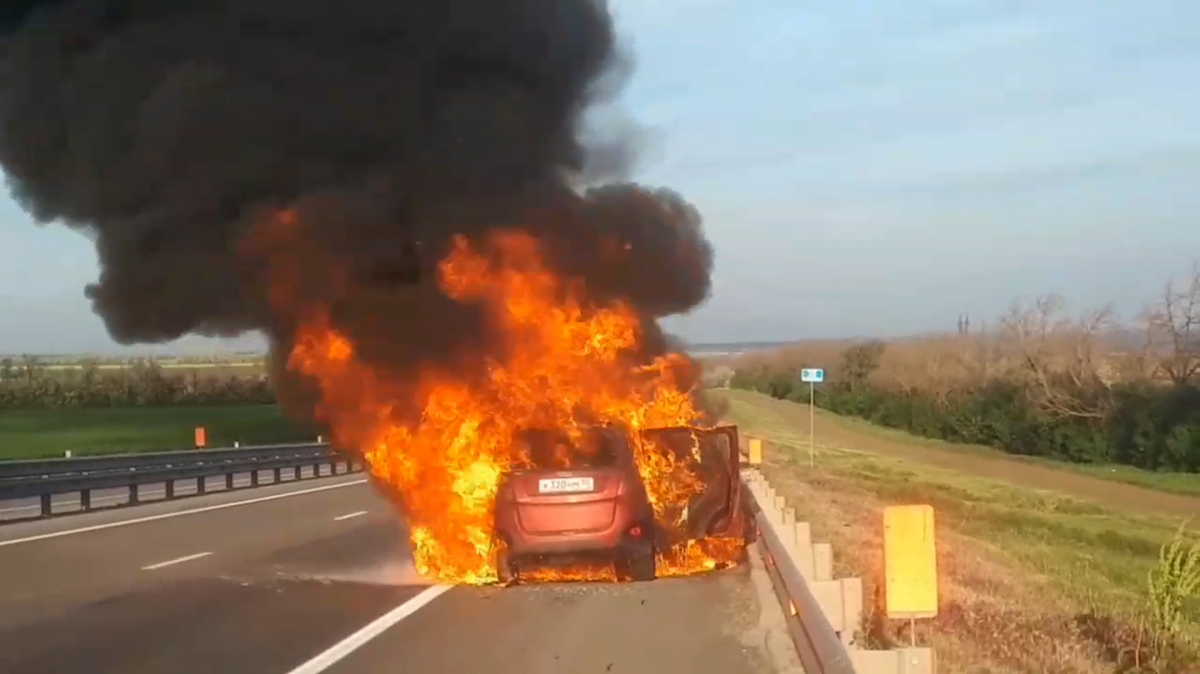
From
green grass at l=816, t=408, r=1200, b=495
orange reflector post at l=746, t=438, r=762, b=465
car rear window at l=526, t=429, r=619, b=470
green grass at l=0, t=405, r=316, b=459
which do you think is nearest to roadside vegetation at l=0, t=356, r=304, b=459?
green grass at l=0, t=405, r=316, b=459

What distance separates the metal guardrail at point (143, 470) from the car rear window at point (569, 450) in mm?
3744

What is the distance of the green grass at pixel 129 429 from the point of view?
2076 inches

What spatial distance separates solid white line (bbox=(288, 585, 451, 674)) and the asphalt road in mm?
22

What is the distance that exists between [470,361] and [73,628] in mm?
5152

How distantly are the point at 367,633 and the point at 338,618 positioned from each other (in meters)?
1.00

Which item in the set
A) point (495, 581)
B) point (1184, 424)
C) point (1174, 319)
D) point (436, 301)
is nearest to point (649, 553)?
point (495, 581)

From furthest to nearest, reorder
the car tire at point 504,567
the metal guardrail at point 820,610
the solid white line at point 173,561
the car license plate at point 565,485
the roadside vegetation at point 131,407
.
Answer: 1. the roadside vegetation at point 131,407
2. the solid white line at point 173,561
3. the car tire at point 504,567
4. the car license plate at point 565,485
5. the metal guardrail at point 820,610

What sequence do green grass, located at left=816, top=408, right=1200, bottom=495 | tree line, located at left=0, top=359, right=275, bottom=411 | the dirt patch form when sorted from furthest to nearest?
1. tree line, located at left=0, top=359, right=275, bottom=411
2. green grass, located at left=816, top=408, right=1200, bottom=495
3. the dirt patch

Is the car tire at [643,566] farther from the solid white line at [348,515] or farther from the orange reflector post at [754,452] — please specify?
the orange reflector post at [754,452]

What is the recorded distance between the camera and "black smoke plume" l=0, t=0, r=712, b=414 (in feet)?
49.5

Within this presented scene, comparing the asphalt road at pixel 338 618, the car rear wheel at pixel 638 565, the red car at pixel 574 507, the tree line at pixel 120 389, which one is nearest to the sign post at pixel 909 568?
the asphalt road at pixel 338 618

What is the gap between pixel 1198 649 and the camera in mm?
9703

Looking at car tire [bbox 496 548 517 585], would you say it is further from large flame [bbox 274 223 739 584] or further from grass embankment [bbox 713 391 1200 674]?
grass embankment [bbox 713 391 1200 674]

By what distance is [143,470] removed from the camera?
28.9m
